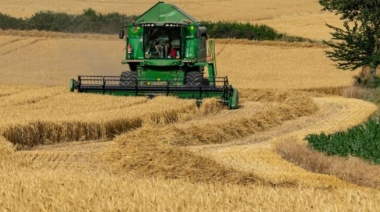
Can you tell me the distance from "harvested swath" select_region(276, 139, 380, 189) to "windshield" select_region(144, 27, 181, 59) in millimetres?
11812

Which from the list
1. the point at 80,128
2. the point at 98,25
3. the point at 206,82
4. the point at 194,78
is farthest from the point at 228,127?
the point at 98,25

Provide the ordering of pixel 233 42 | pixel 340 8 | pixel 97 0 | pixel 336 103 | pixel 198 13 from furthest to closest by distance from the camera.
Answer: pixel 97 0 → pixel 198 13 → pixel 233 42 → pixel 340 8 → pixel 336 103

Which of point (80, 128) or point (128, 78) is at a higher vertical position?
point (128, 78)

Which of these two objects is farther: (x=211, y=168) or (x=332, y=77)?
(x=332, y=77)

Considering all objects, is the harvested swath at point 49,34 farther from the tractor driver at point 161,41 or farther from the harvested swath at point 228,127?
the harvested swath at point 228,127

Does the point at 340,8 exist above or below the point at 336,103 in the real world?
above

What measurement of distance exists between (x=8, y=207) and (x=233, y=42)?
5086cm

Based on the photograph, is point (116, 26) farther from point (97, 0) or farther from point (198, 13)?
point (97, 0)

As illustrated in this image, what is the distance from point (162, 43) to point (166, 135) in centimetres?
1198

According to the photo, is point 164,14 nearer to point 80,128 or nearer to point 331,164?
point 80,128

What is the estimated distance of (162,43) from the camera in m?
31.6

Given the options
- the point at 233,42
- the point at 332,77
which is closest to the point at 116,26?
the point at 233,42

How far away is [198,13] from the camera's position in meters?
72.4

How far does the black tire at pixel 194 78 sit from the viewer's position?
3027 cm
